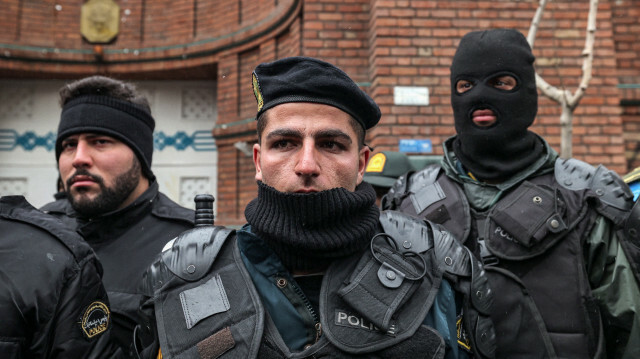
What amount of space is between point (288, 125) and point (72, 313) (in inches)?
31.1

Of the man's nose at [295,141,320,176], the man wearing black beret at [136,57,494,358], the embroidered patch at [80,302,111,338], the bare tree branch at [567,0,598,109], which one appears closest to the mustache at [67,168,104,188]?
the embroidered patch at [80,302,111,338]

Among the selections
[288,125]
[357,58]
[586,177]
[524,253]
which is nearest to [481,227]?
[524,253]

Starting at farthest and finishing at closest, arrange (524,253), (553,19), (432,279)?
(553,19) < (524,253) < (432,279)

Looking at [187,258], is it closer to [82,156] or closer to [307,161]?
[307,161]

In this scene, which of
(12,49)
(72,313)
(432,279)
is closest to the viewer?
(432,279)

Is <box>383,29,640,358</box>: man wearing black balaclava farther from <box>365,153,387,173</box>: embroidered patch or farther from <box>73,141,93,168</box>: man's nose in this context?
<box>73,141,93,168</box>: man's nose

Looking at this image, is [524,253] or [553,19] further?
[553,19]

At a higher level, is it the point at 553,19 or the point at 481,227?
the point at 553,19

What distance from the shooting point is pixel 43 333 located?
1.40m

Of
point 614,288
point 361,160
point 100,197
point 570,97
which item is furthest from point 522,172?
point 570,97

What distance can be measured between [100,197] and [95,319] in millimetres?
880

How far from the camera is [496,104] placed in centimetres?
235

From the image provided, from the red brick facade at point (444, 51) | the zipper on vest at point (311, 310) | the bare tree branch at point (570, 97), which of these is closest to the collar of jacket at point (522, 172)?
the zipper on vest at point (311, 310)

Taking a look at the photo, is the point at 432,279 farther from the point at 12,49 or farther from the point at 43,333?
the point at 12,49
